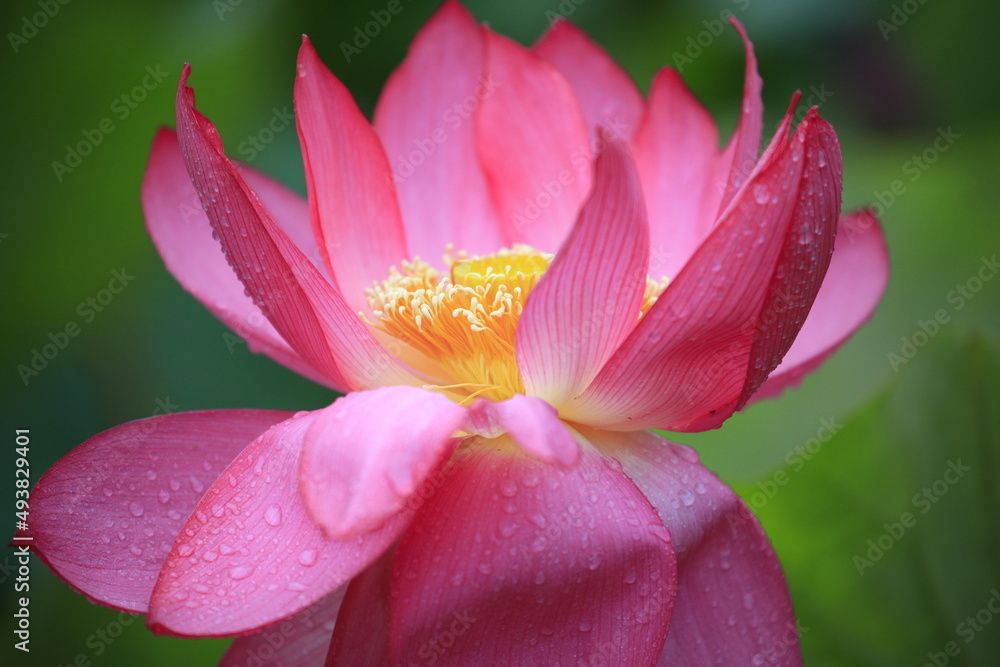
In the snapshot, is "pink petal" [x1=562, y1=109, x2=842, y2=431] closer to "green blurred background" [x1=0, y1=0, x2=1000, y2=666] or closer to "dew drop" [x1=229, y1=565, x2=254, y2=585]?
"dew drop" [x1=229, y1=565, x2=254, y2=585]

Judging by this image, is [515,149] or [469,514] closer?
[469,514]

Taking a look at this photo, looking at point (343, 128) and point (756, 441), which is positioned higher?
point (343, 128)

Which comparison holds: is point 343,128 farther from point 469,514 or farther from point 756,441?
point 756,441

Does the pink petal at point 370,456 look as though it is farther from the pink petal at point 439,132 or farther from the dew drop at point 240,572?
the pink petal at point 439,132

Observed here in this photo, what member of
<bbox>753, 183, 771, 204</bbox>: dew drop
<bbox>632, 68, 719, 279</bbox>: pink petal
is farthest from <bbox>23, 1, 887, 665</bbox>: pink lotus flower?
<bbox>632, 68, 719, 279</bbox>: pink petal

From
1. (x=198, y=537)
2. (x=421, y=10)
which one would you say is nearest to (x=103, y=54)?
(x=421, y=10)

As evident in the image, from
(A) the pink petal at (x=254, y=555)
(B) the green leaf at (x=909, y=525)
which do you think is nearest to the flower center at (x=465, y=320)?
(A) the pink petal at (x=254, y=555)

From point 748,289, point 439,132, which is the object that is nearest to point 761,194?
point 748,289
